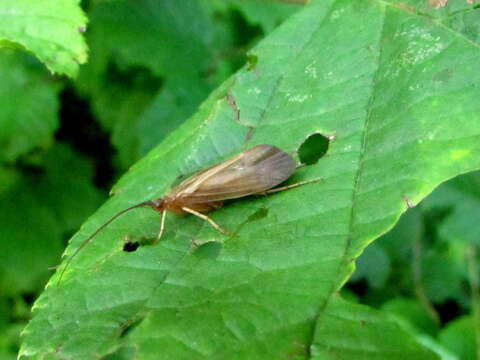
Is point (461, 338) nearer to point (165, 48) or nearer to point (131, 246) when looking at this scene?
point (165, 48)

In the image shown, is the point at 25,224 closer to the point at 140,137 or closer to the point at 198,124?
the point at 140,137

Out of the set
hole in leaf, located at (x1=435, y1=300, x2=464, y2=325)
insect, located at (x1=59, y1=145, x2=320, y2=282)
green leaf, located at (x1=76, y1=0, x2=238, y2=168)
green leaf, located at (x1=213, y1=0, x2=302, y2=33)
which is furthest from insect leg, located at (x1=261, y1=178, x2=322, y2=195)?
hole in leaf, located at (x1=435, y1=300, x2=464, y2=325)

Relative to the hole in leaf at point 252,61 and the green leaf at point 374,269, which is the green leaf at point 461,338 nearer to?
the green leaf at point 374,269

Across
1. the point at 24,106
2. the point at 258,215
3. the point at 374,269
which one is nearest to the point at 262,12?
the point at 24,106

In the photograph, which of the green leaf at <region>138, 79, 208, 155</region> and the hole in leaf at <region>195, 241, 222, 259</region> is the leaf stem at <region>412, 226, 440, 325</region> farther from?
the hole in leaf at <region>195, 241, 222, 259</region>

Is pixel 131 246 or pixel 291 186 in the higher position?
pixel 131 246

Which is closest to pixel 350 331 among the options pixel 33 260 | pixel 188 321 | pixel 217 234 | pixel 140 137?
pixel 188 321
